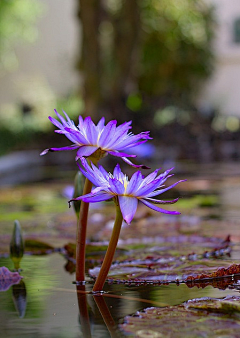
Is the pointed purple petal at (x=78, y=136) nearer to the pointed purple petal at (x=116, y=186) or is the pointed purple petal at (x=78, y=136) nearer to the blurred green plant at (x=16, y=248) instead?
the pointed purple petal at (x=116, y=186)

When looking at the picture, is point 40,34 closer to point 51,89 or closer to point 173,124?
point 51,89

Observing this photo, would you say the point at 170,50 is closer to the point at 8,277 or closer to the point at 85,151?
the point at 8,277

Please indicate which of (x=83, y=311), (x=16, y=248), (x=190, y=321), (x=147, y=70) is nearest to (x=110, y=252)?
(x=83, y=311)

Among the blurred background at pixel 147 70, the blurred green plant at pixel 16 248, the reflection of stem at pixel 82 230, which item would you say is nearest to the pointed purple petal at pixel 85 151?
the reflection of stem at pixel 82 230

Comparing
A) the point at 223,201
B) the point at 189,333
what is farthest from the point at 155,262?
the point at 223,201

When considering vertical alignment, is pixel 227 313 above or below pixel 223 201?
below

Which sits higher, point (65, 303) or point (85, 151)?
point (85, 151)

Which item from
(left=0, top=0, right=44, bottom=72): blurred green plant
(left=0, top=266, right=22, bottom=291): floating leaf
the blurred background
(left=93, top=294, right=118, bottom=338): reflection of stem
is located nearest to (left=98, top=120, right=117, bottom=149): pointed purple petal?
(left=93, top=294, right=118, bottom=338): reflection of stem
